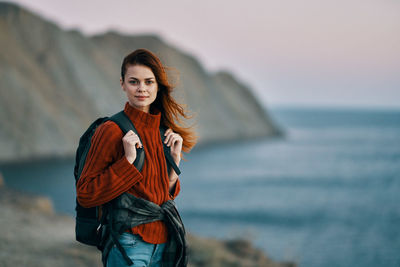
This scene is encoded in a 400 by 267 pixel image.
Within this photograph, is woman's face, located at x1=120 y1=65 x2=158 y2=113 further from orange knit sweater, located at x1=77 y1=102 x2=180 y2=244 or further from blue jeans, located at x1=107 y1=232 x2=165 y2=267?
blue jeans, located at x1=107 y1=232 x2=165 y2=267

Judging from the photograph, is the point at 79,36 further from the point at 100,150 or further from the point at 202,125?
the point at 100,150

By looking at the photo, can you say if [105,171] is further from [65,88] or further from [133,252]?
[65,88]

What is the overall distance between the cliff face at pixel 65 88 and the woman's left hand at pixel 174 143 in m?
14.3

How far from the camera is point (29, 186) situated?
21.4m

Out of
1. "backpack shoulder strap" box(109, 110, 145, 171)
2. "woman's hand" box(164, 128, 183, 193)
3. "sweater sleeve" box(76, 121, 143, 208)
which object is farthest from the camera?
"woman's hand" box(164, 128, 183, 193)

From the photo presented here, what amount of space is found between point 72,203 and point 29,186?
3.57 m

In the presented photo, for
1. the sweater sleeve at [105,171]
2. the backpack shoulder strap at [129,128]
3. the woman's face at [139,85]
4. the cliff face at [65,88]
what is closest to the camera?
the sweater sleeve at [105,171]

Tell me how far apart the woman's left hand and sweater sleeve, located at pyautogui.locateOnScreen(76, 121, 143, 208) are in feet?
1.01

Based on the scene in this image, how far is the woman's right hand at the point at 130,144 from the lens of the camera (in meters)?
2.15

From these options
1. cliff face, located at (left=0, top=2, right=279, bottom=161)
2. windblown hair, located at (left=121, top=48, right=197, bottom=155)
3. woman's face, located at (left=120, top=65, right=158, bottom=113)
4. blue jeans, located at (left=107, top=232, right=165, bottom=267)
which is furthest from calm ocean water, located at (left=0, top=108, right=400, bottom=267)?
woman's face, located at (left=120, top=65, right=158, bottom=113)

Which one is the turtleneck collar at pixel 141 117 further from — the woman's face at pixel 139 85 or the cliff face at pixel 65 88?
the cliff face at pixel 65 88

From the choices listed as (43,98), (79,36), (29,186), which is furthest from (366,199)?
(79,36)

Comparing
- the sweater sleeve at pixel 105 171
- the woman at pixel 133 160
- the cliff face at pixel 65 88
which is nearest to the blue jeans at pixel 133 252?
the woman at pixel 133 160

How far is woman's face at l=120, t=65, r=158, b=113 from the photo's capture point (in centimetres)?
234
